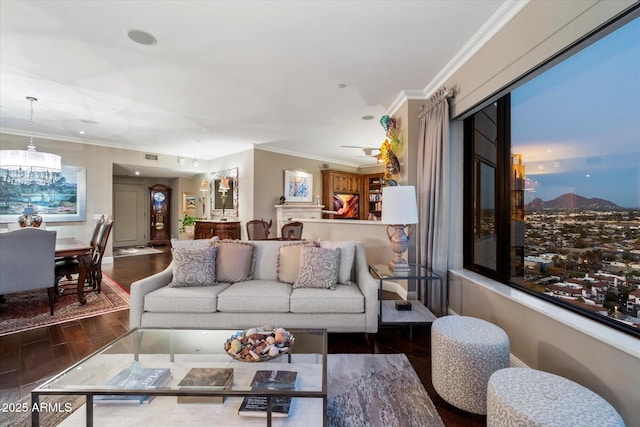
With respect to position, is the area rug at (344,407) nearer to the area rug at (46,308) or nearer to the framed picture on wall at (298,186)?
the area rug at (46,308)

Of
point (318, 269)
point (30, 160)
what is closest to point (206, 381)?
point (318, 269)

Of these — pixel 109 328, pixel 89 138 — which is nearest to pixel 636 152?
pixel 109 328

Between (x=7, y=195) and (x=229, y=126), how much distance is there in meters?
4.23

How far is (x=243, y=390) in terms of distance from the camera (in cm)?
134

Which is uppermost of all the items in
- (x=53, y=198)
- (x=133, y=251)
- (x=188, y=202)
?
(x=188, y=202)

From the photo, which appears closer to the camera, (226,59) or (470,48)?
(470,48)

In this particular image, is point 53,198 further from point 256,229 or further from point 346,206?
point 346,206

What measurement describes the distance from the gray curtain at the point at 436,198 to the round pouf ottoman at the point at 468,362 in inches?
49.5

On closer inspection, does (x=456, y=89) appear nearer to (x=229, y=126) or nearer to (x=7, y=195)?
(x=229, y=126)

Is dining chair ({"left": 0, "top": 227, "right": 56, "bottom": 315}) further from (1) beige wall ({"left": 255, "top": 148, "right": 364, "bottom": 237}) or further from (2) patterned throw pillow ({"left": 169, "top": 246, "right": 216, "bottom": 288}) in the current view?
(1) beige wall ({"left": 255, "top": 148, "right": 364, "bottom": 237})

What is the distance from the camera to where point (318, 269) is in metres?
2.71

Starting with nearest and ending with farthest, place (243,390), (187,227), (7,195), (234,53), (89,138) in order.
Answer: (243,390) < (234,53) < (7,195) < (89,138) < (187,227)

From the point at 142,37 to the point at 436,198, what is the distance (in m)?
3.22

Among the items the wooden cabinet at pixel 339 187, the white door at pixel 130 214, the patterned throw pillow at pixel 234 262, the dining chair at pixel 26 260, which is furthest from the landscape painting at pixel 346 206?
the white door at pixel 130 214
